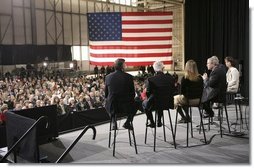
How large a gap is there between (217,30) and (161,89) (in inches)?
252

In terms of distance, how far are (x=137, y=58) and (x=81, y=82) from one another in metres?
3.22

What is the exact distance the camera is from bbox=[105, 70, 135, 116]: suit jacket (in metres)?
4.66

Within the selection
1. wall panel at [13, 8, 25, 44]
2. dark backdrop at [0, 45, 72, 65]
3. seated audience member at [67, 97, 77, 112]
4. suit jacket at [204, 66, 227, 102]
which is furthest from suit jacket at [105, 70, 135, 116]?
wall panel at [13, 8, 25, 44]

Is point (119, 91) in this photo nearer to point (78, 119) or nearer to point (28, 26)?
point (78, 119)

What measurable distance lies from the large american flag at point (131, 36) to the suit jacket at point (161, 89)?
529 centimetres

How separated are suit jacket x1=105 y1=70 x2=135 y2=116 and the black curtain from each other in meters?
5.97

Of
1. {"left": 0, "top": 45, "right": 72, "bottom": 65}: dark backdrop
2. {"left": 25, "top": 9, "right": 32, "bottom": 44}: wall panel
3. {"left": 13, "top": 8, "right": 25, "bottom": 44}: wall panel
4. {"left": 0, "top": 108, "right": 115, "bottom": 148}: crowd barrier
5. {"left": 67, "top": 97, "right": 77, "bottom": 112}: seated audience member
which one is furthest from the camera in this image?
{"left": 25, "top": 9, "right": 32, "bottom": 44}: wall panel

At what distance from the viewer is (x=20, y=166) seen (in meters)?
4.59

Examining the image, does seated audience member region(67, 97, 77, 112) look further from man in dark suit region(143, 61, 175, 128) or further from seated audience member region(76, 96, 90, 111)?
man in dark suit region(143, 61, 175, 128)

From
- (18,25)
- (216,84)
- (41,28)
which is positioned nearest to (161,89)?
(216,84)

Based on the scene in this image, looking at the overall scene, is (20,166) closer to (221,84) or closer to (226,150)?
(226,150)

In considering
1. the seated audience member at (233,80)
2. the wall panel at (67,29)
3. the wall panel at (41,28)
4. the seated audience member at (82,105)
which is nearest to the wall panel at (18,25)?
the wall panel at (41,28)

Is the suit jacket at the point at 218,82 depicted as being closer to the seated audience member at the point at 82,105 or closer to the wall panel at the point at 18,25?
the seated audience member at the point at 82,105

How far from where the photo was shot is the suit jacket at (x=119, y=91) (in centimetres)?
466
